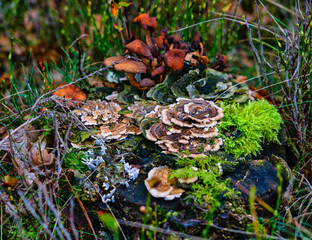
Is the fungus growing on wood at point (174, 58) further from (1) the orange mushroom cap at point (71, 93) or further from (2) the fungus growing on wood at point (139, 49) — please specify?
(1) the orange mushroom cap at point (71, 93)

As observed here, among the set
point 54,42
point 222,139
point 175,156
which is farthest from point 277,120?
point 54,42

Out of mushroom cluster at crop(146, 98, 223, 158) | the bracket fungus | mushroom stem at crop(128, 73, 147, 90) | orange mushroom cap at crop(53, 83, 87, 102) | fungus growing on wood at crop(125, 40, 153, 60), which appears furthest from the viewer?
mushroom stem at crop(128, 73, 147, 90)

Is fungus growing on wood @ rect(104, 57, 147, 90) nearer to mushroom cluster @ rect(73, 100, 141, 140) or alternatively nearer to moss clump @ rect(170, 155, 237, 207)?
mushroom cluster @ rect(73, 100, 141, 140)

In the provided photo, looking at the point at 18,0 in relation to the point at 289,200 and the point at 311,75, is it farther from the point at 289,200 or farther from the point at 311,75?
the point at 289,200

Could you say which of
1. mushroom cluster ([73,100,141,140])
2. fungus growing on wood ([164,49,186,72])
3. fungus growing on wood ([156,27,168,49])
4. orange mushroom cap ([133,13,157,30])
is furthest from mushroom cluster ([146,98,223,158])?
orange mushroom cap ([133,13,157,30])

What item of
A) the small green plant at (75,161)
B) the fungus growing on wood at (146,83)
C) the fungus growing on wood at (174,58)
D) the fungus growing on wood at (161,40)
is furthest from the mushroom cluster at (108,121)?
the fungus growing on wood at (161,40)

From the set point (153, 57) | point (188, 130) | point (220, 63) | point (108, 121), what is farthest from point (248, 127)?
point (108, 121)

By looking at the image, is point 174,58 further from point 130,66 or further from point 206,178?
point 206,178
